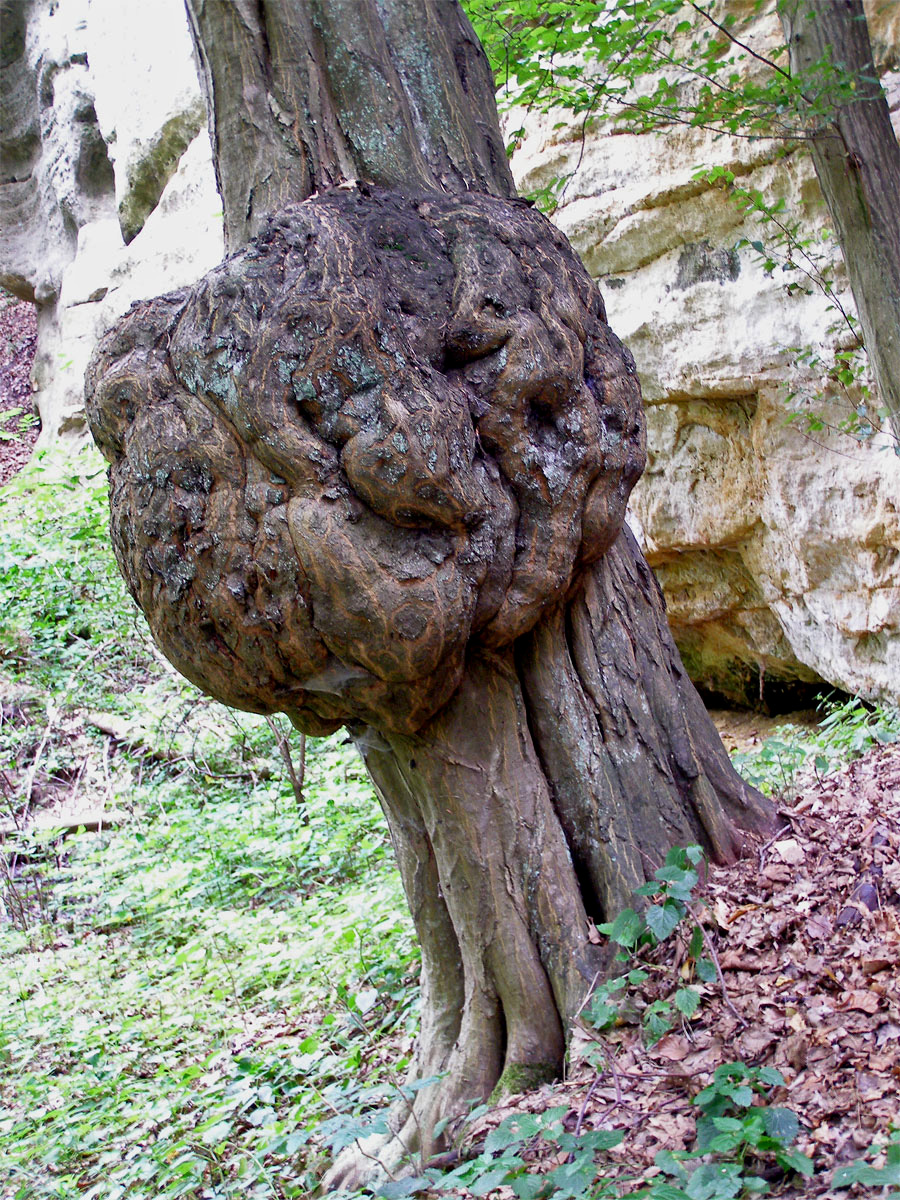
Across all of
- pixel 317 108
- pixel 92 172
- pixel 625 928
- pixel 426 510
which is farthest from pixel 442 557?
pixel 92 172

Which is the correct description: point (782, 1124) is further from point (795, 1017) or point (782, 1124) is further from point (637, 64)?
point (637, 64)

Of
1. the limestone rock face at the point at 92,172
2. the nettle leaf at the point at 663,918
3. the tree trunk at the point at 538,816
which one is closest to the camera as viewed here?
the nettle leaf at the point at 663,918

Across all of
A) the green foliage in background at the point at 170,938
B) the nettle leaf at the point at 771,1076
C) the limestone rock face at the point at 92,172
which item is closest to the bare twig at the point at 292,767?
the green foliage in background at the point at 170,938

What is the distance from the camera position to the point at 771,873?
2.95m

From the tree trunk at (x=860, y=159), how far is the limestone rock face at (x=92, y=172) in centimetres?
783

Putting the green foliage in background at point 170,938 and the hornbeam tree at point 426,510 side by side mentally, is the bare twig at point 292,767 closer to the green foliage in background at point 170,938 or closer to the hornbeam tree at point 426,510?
the green foliage in background at point 170,938

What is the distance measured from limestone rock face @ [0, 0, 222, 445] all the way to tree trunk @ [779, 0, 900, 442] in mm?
7832

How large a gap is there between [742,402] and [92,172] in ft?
41.5

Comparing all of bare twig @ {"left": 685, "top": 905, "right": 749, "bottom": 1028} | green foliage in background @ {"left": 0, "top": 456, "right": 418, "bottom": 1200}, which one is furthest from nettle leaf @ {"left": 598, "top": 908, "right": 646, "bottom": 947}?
green foliage in background @ {"left": 0, "top": 456, "right": 418, "bottom": 1200}

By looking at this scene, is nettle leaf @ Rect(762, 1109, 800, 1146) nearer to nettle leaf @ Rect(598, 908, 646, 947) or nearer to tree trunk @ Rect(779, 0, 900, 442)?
nettle leaf @ Rect(598, 908, 646, 947)

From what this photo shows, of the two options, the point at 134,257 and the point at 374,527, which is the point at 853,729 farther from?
the point at 134,257

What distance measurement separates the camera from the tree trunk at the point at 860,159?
427 centimetres

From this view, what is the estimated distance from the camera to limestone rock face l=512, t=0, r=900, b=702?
561 cm

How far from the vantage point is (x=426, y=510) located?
2391 mm
